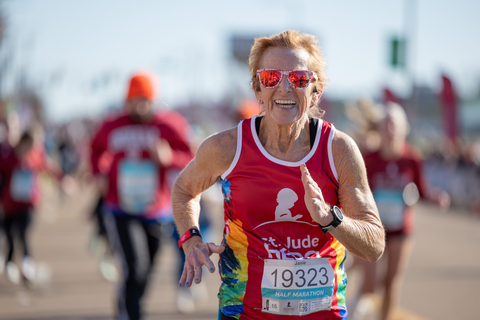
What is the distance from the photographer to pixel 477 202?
1500 centimetres

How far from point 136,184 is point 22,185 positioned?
2.79 metres

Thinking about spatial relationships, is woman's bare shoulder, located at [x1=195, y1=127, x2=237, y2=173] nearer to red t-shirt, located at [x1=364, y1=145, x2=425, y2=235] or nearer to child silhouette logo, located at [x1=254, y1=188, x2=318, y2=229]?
child silhouette logo, located at [x1=254, y1=188, x2=318, y2=229]

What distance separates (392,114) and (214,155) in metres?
3.00

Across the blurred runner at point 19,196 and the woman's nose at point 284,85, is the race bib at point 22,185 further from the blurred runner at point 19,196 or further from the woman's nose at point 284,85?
the woman's nose at point 284,85

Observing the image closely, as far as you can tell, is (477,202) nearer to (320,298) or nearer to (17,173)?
(17,173)

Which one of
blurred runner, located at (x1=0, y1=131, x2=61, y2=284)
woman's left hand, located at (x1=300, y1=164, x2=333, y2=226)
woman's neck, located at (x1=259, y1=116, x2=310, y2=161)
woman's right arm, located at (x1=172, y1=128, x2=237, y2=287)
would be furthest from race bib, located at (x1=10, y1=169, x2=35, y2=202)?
woman's left hand, located at (x1=300, y1=164, x2=333, y2=226)

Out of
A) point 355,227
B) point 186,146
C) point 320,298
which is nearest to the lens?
point 355,227

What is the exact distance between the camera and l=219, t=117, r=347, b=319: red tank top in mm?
2414

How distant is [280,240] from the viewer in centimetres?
246

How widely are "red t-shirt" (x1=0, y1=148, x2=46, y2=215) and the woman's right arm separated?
4951 mm

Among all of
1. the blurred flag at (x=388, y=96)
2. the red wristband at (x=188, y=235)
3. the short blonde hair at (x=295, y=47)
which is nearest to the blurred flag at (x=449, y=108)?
the blurred flag at (x=388, y=96)

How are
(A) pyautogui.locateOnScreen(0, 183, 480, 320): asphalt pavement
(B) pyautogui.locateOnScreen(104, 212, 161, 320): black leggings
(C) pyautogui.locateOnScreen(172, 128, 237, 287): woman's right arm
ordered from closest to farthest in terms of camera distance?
1. (C) pyautogui.locateOnScreen(172, 128, 237, 287): woman's right arm
2. (B) pyautogui.locateOnScreen(104, 212, 161, 320): black leggings
3. (A) pyautogui.locateOnScreen(0, 183, 480, 320): asphalt pavement

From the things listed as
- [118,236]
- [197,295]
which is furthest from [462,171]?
[118,236]

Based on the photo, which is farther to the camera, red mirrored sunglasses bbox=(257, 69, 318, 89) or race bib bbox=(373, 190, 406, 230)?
race bib bbox=(373, 190, 406, 230)
